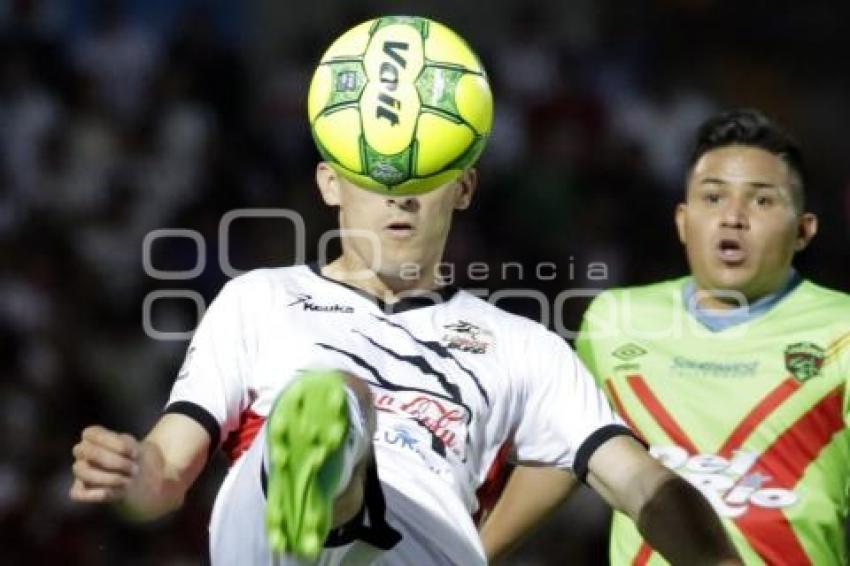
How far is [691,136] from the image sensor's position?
1049cm

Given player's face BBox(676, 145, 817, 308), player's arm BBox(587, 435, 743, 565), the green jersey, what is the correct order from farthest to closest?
player's face BBox(676, 145, 817, 308) < the green jersey < player's arm BBox(587, 435, 743, 565)

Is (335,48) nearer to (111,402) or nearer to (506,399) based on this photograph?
(506,399)

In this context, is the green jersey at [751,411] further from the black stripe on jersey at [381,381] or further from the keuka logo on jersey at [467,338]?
the black stripe on jersey at [381,381]

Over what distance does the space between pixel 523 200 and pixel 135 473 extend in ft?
20.3

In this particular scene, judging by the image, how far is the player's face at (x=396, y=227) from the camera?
16.3ft

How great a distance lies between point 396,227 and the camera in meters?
4.96

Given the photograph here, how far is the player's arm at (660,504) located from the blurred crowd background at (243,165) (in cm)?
443

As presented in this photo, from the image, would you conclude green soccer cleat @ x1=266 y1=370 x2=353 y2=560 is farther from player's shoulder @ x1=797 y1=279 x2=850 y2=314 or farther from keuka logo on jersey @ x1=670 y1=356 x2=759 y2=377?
player's shoulder @ x1=797 y1=279 x2=850 y2=314

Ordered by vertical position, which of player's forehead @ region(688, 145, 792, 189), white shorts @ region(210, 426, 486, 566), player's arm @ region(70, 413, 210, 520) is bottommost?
white shorts @ region(210, 426, 486, 566)

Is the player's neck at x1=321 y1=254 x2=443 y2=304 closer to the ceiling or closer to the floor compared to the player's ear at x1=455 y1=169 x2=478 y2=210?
closer to the floor

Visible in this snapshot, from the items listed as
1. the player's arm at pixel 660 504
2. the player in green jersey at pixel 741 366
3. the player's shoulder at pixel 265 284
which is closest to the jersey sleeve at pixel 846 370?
the player in green jersey at pixel 741 366

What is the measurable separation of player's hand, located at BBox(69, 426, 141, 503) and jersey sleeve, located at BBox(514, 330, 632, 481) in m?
1.16

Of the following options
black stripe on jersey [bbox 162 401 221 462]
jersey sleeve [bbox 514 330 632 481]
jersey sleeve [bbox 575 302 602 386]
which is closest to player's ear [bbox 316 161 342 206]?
jersey sleeve [bbox 514 330 632 481]

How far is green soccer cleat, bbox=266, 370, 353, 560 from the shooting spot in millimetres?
3908
